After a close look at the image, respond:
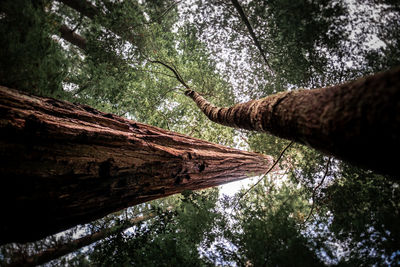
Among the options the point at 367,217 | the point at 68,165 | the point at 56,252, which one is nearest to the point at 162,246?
the point at 68,165

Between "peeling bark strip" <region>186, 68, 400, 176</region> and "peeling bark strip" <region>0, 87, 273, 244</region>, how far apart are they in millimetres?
1597

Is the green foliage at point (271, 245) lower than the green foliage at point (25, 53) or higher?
lower

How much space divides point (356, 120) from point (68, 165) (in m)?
2.05

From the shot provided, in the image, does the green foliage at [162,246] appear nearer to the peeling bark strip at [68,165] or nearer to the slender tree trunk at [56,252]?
the slender tree trunk at [56,252]

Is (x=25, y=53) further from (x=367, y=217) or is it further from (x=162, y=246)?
(x=367, y=217)

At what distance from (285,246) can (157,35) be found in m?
8.08

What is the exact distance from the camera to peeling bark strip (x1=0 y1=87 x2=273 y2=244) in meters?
1.22

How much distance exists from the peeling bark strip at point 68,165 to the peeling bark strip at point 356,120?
1597 millimetres

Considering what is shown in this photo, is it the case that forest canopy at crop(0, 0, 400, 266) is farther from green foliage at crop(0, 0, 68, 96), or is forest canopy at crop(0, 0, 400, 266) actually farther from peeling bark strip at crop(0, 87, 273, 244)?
peeling bark strip at crop(0, 87, 273, 244)

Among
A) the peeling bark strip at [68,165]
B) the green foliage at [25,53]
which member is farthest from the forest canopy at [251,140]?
the peeling bark strip at [68,165]

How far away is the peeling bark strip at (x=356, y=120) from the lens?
90cm

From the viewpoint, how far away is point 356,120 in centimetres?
104

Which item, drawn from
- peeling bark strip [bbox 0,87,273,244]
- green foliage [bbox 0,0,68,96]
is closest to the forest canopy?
green foliage [bbox 0,0,68,96]

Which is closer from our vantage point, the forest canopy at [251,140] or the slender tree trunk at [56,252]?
the forest canopy at [251,140]
